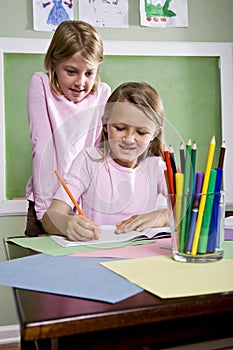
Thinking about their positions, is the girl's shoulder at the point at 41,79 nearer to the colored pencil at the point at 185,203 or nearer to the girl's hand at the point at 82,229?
the girl's hand at the point at 82,229

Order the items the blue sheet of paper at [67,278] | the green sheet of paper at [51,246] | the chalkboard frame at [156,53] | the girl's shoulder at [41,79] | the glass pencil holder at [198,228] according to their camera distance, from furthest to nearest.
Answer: the chalkboard frame at [156,53], the girl's shoulder at [41,79], the green sheet of paper at [51,246], the glass pencil holder at [198,228], the blue sheet of paper at [67,278]

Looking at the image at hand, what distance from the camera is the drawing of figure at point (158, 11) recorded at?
2738 mm

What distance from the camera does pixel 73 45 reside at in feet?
6.01

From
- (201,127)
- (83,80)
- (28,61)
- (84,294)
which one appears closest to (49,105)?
(83,80)

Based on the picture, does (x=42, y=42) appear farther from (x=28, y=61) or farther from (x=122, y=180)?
(x=122, y=180)

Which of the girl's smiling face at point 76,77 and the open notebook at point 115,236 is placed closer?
the open notebook at point 115,236

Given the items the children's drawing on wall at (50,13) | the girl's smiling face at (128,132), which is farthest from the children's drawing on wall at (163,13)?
the girl's smiling face at (128,132)

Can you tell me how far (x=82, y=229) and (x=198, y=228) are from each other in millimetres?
334

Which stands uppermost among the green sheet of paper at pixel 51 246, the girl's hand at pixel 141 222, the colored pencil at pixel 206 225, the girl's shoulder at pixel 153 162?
the girl's shoulder at pixel 153 162

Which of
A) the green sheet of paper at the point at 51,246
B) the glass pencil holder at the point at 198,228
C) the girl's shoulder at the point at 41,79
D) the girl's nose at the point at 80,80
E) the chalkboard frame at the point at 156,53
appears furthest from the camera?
the chalkboard frame at the point at 156,53

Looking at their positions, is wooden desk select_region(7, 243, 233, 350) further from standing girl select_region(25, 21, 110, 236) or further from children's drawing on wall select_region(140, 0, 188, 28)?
children's drawing on wall select_region(140, 0, 188, 28)

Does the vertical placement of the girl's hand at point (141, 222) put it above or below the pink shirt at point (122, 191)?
below

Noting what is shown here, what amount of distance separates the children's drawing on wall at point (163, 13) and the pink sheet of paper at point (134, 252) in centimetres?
186

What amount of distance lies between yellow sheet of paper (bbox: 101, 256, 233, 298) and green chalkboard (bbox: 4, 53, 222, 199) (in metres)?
1.71
